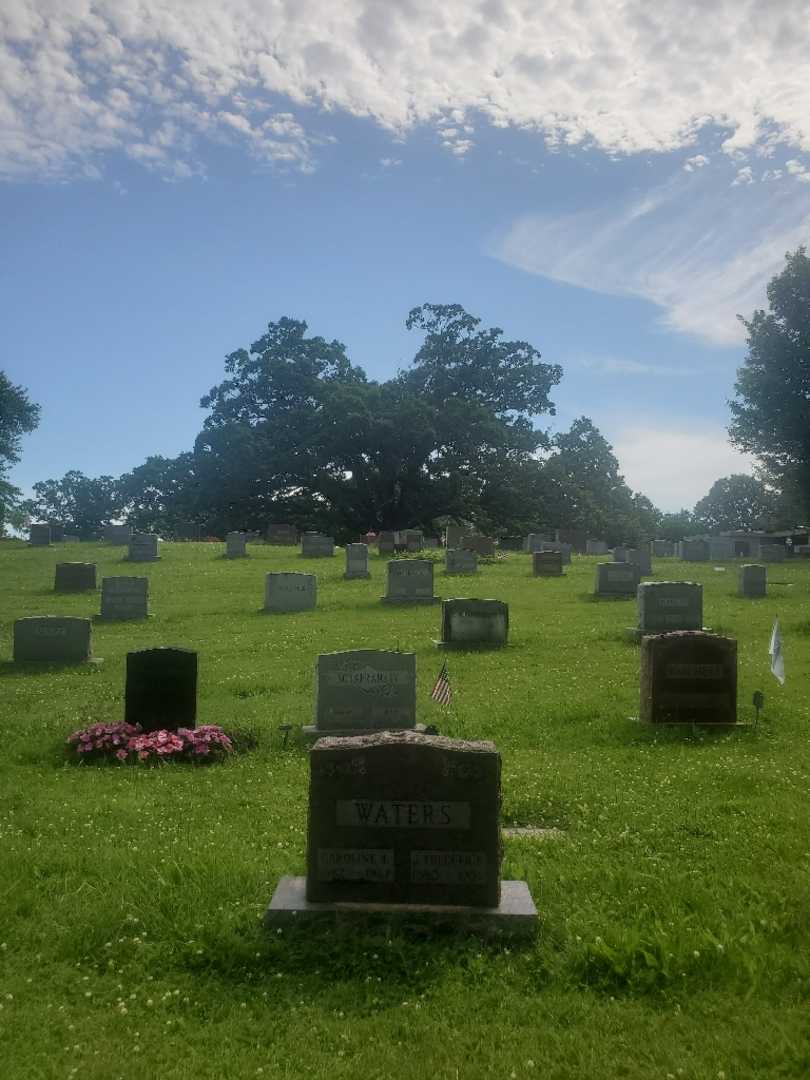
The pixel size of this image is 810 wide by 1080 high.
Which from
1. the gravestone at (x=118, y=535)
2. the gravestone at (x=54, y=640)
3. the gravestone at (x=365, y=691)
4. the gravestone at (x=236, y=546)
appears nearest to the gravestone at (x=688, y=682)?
the gravestone at (x=365, y=691)

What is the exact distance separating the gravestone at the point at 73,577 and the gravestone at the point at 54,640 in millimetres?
10620

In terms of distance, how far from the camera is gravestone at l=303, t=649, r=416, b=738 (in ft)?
35.1

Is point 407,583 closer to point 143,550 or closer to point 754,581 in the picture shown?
point 754,581

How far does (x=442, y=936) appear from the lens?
5.40 m

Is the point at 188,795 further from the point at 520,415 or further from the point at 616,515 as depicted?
the point at 616,515

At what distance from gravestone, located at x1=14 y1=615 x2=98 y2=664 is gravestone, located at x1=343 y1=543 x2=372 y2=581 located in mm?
13380

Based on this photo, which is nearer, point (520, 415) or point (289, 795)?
point (289, 795)

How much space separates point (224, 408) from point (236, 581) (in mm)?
32122

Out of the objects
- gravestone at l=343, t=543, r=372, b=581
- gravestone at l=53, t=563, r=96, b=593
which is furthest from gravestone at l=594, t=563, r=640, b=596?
gravestone at l=53, t=563, r=96, b=593

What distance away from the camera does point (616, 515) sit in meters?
66.4

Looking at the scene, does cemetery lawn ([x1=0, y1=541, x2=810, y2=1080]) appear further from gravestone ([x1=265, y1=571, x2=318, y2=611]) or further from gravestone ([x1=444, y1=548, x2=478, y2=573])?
gravestone ([x1=444, y1=548, x2=478, y2=573])

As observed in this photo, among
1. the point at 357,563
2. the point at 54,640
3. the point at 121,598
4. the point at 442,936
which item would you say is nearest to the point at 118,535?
the point at 357,563

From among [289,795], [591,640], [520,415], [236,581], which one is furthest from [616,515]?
[289,795]

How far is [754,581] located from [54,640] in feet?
62.4
